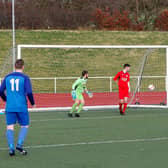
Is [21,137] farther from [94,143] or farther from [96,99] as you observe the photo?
[96,99]

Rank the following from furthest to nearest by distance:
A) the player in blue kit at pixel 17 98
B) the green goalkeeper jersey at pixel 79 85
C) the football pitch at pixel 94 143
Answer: the green goalkeeper jersey at pixel 79 85, the player in blue kit at pixel 17 98, the football pitch at pixel 94 143

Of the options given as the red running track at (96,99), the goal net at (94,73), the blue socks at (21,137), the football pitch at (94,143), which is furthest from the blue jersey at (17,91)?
the red running track at (96,99)

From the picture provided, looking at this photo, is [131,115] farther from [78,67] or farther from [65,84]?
[78,67]

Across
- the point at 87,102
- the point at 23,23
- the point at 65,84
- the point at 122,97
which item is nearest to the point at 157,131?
the point at 122,97

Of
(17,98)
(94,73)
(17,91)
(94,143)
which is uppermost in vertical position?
(94,73)

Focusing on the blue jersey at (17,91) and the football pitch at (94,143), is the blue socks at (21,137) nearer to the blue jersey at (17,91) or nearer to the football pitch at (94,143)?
the football pitch at (94,143)

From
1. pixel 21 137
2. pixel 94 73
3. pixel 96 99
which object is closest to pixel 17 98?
pixel 21 137

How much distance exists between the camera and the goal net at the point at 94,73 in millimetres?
24797

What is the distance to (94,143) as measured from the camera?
36.1 feet

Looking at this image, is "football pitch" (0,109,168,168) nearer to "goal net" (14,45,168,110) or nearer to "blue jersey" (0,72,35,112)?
"blue jersey" (0,72,35,112)

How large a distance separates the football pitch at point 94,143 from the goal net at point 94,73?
666 cm

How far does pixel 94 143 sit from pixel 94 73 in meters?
21.7

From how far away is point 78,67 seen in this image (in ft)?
107

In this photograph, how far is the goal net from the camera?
24797 mm
